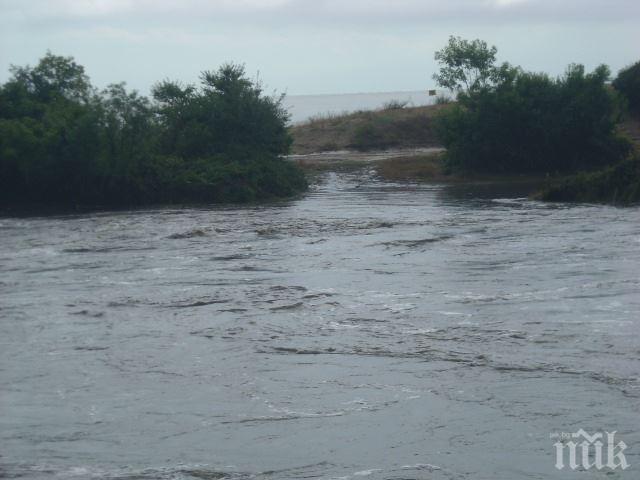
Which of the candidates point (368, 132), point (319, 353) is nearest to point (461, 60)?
point (368, 132)

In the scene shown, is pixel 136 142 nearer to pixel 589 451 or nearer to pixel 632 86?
pixel 589 451

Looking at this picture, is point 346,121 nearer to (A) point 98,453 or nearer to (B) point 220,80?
(B) point 220,80

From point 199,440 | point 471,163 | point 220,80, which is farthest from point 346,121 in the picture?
point 199,440

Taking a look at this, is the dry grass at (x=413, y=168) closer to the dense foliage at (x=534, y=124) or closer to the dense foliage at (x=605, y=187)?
the dense foliage at (x=534, y=124)

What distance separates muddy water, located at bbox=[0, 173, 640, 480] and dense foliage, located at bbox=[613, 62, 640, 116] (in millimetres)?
35182

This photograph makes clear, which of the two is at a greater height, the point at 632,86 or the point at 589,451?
the point at 632,86

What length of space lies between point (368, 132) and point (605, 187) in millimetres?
29854

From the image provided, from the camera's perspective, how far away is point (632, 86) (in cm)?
5731

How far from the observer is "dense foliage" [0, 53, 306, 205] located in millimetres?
33062

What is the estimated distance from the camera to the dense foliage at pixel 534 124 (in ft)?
142

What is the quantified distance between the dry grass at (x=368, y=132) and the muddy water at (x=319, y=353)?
3386 cm

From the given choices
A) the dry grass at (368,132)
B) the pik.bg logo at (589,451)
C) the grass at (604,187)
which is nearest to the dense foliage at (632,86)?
the dry grass at (368,132)

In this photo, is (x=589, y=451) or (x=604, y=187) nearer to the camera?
(x=589, y=451)

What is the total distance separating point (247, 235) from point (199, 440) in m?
16.3
